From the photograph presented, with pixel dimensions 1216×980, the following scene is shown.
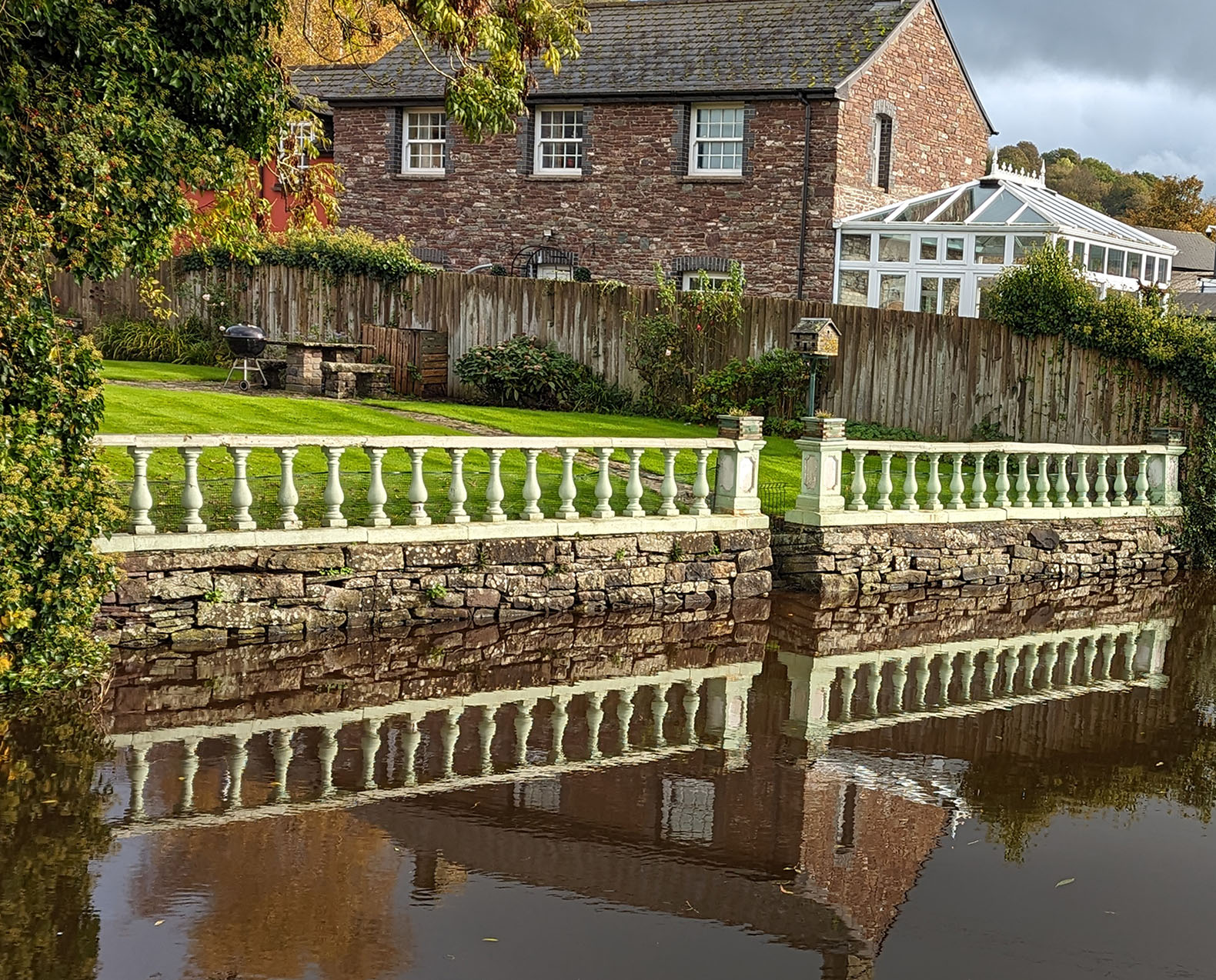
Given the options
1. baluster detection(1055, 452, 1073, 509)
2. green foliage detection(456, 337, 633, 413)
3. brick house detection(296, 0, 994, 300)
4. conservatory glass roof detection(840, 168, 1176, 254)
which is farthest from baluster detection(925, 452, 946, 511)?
brick house detection(296, 0, 994, 300)

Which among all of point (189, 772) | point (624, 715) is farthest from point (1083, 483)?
point (189, 772)

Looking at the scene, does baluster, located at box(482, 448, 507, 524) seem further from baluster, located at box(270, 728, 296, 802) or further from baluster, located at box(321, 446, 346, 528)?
baluster, located at box(270, 728, 296, 802)

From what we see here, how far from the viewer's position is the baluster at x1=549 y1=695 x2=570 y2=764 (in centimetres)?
947

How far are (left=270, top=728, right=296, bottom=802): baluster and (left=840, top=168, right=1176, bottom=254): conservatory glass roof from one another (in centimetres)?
1911

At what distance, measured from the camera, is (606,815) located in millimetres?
8305

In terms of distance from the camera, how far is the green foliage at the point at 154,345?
79.9ft

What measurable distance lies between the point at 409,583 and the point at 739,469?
13.3ft

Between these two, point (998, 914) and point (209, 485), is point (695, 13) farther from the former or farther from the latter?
point (998, 914)

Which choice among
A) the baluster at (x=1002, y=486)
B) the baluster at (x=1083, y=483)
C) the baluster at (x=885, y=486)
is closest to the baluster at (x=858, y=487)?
the baluster at (x=885, y=486)

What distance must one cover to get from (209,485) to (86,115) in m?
4.11

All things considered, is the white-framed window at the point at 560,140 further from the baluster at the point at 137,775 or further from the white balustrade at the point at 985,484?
the baluster at the point at 137,775

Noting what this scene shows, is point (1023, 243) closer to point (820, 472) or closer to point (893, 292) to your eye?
point (893, 292)

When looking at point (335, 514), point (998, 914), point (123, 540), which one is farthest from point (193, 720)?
point (998, 914)

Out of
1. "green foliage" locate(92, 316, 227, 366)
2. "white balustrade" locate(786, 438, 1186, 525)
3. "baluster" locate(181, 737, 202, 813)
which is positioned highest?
"green foliage" locate(92, 316, 227, 366)
